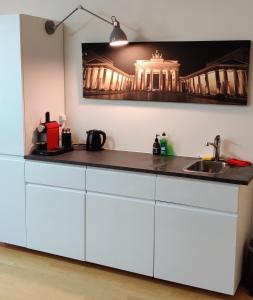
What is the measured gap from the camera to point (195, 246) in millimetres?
2977

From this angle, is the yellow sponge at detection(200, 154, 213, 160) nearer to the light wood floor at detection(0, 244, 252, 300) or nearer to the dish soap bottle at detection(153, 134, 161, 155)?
the dish soap bottle at detection(153, 134, 161, 155)

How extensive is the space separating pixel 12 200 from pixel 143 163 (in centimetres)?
120

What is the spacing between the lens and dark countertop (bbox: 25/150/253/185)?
288cm

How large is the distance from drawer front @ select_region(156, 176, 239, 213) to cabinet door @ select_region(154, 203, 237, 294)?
0.16ft

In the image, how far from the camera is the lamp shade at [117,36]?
3.31 meters

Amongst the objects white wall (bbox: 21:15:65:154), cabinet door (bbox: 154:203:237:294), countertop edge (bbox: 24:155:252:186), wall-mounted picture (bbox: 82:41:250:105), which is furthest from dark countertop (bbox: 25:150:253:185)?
wall-mounted picture (bbox: 82:41:250:105)

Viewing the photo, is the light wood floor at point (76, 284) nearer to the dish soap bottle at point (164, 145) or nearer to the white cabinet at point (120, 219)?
the white cabinet at point (120, 219)

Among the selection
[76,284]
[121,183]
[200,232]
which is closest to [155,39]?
[121,183]

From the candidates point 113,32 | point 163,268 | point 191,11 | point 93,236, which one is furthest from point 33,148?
point 191,11

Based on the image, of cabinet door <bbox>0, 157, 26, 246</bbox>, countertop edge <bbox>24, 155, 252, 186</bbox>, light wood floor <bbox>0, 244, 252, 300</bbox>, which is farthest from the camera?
cabinet door <bbox>0, 157, 26, 246</bbox>

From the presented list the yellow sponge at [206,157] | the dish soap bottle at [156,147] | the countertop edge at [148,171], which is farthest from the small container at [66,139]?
the yellow sponge at [206,157]

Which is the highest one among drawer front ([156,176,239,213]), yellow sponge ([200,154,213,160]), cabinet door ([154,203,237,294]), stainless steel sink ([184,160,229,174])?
yellow sponge ([200,154,213,160])

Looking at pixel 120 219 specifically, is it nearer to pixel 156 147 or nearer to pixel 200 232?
pixel 200 232

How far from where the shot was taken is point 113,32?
335 centimetres
